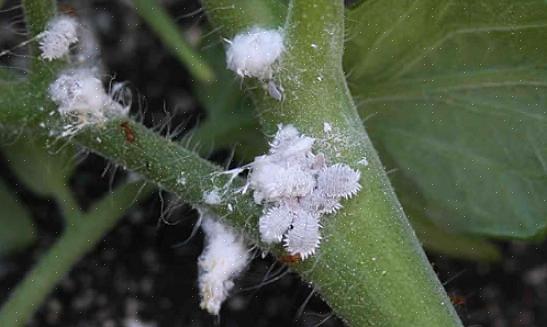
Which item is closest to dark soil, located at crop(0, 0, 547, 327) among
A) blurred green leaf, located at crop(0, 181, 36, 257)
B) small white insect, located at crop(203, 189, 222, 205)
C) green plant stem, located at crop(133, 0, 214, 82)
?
blurred green leaf, located at crop(0, 181, 36, 257)

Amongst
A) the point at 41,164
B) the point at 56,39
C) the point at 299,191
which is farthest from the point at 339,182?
the point at 41,164

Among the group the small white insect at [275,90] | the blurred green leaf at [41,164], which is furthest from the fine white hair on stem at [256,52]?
the blurred green leaf at [41,164]

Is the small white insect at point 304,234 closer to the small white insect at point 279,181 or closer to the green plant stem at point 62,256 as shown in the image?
the small white insect at point 279,181

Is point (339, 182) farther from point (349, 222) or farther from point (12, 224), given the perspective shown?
point (12, 224)

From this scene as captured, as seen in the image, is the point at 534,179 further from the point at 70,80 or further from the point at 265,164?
the point at 70,80

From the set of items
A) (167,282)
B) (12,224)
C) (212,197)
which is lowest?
(167,282)

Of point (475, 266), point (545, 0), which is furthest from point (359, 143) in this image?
point (475, 266)

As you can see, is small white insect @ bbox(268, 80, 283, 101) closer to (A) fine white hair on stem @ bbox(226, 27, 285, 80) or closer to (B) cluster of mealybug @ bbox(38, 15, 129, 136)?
(A) fine white hair on stem @ bbox(226, 27, 285, 80)
